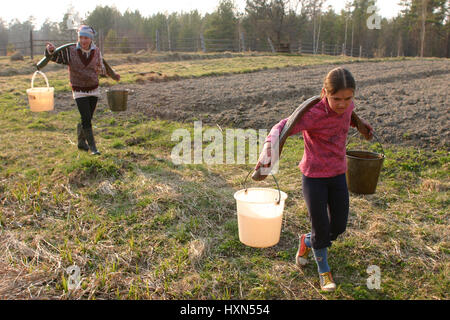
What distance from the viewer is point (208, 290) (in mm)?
2498

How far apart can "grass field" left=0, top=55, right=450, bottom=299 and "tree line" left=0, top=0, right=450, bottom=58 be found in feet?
83.6

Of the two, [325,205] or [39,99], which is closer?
[325,205]

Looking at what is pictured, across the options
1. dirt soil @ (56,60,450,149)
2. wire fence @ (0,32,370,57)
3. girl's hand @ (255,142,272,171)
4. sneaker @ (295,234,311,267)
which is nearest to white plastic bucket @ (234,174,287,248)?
sneaker @ (295,234,311,267)

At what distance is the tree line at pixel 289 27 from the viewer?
39062mm

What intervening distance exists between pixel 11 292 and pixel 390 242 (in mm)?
2775

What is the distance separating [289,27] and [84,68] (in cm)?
3750

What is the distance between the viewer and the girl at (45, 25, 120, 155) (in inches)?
194

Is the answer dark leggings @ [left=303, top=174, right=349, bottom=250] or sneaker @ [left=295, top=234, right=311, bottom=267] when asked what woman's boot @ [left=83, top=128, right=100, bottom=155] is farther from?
dark leggings @ [left=303, top=174, right=349, bottom=250]

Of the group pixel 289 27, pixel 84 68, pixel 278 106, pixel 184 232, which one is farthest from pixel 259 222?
pixel 289 27

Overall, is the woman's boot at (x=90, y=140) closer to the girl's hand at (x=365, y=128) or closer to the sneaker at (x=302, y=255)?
the sneaker at (x=302, y=255)

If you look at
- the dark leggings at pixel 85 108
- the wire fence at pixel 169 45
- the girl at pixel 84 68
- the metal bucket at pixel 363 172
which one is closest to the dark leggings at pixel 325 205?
the metal bucket at pixel 363 172

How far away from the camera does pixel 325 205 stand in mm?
2506

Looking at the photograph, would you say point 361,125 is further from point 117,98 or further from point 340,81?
point 117,98

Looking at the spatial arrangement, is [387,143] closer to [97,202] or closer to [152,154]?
[152,154]
